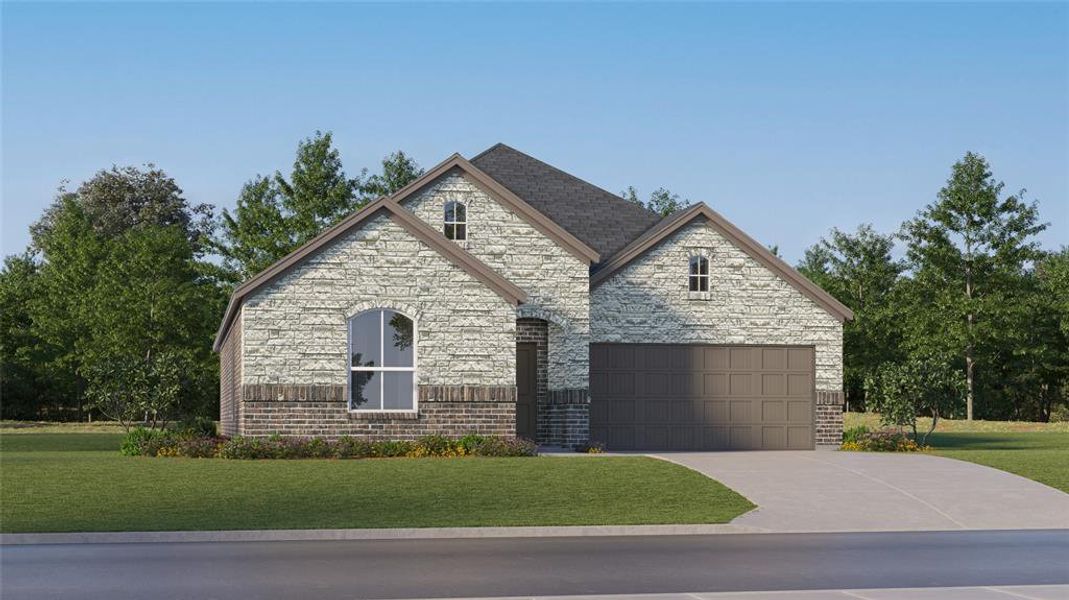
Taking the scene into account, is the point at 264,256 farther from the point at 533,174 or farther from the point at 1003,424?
the point at 1003,424

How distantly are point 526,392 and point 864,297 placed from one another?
43.4 metres

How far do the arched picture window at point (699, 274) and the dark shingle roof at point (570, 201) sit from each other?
2.20 meters

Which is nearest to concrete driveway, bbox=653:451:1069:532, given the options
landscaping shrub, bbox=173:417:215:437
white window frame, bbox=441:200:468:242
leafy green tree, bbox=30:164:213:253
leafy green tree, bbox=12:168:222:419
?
white window frame, bbox=441:200:468:242

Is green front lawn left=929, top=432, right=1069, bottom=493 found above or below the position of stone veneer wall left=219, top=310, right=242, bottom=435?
below

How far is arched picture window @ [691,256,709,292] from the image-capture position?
35.1 m

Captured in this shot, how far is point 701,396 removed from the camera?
35.0 metres

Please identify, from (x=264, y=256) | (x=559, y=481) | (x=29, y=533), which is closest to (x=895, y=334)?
(x=264, y=256)

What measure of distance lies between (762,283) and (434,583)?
900 inches

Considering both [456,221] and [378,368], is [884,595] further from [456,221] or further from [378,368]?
[456,221]

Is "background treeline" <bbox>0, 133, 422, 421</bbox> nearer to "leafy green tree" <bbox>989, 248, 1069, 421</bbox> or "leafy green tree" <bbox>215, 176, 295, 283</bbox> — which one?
"leafy green tree" <bbox>215, 176, 295, 283</bbox>

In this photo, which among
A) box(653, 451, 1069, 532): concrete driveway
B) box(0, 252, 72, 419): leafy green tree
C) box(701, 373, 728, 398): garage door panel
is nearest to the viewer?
box(653, 451, 1069, 532): concrete driveway

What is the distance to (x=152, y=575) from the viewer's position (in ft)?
46.8

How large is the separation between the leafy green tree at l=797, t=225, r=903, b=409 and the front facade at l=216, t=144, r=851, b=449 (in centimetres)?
3013

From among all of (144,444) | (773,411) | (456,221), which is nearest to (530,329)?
(456,221)
